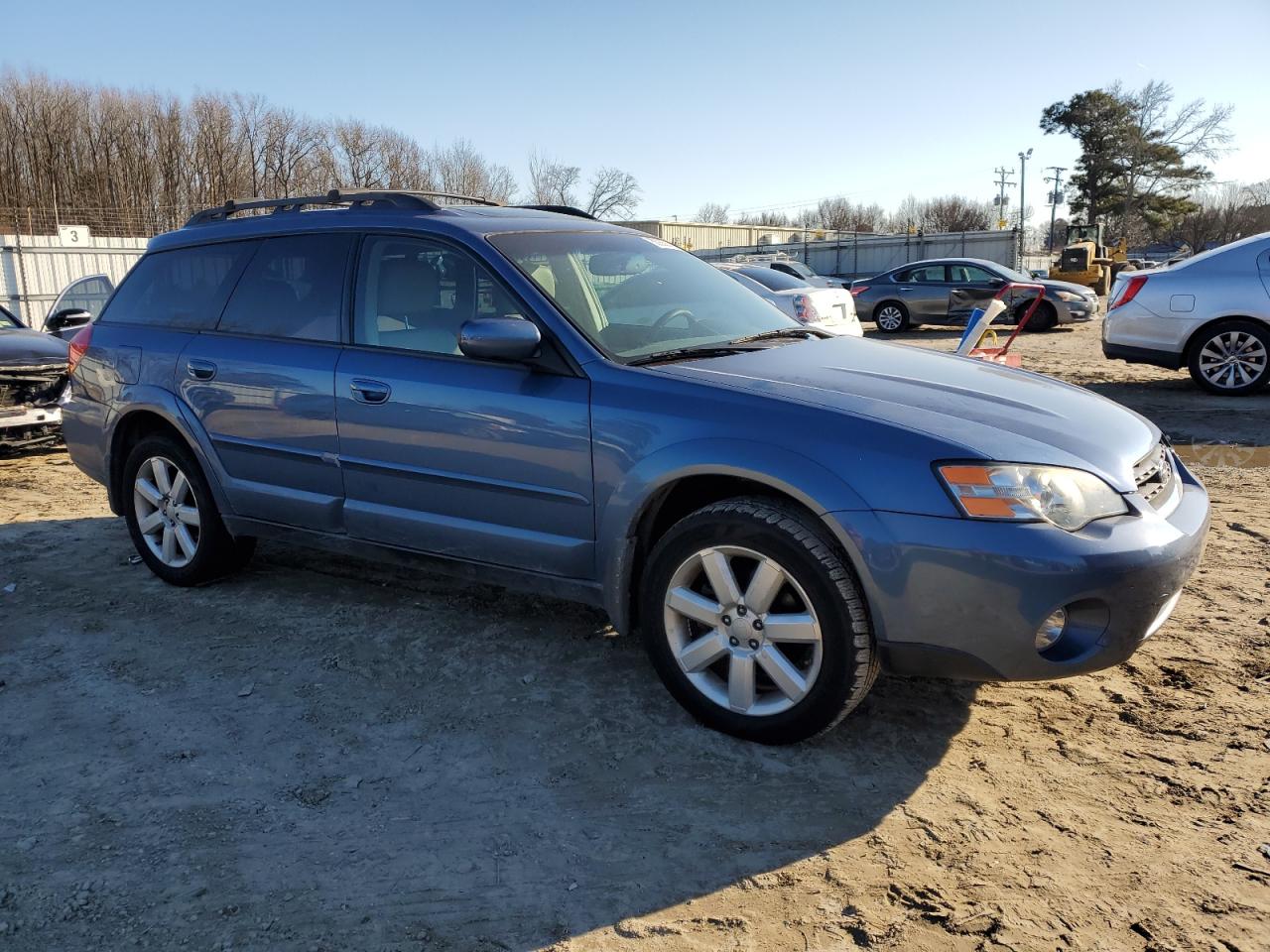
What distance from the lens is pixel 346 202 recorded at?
173 inches

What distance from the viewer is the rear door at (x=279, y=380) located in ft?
13.3

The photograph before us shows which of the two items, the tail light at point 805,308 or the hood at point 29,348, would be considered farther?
the tail light at point 805,308

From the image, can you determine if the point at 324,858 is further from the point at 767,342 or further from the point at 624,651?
the point at 767,342

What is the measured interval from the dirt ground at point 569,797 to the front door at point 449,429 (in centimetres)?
56

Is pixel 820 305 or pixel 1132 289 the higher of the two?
pixel 1132 289

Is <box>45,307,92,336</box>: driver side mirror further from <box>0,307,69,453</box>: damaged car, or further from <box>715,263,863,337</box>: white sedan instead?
<box>715,263,863,337</box>: white sedan

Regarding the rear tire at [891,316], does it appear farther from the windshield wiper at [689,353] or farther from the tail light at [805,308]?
the windshield wiper at [689,353]

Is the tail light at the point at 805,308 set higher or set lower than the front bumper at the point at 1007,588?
higher

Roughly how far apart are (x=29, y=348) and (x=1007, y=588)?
A: 817 cm

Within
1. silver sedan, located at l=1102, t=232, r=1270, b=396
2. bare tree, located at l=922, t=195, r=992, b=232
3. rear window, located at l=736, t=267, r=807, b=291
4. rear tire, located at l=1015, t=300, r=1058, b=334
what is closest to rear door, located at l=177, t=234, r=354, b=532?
silver sedan, located at l=1102, t=232, r=1270, b=396

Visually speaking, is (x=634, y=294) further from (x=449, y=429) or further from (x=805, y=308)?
(x=805, y=308)

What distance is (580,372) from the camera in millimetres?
3393

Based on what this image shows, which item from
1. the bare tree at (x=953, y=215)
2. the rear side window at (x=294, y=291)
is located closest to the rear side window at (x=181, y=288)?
the rear side window at (x=294, y=291)

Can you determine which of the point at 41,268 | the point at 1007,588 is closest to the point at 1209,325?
the point at 1007,588
